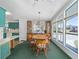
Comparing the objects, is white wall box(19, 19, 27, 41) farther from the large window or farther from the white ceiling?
the large window

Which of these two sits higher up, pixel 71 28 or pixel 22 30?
pixel 71 28

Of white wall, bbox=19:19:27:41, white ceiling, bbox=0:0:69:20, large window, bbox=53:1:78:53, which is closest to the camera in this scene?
large window, bbox=53:1:78:53

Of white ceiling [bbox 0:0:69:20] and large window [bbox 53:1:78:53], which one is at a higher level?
white ceiling [bbox 0:0:69:20]

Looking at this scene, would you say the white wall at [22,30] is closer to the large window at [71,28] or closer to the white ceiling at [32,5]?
the white ceiling at [32,5]

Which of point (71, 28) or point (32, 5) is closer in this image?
point (71, 28)

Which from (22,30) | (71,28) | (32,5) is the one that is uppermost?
(32,5)

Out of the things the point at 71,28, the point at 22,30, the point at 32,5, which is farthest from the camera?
the point at 22,30

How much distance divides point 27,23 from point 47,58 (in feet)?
35.9

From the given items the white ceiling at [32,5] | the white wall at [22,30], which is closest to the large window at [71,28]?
the white ceiling at [32,5]

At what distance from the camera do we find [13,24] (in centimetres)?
1755

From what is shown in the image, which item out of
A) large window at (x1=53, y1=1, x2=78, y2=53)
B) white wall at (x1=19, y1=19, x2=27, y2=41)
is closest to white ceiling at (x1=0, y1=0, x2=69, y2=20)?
large window at (x1=53, y1=1, x2=78, y2=53)

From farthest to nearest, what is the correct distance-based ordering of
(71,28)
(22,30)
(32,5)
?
(22,30) < (32,5) < (71,28)

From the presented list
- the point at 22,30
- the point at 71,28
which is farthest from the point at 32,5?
the point at 22,30

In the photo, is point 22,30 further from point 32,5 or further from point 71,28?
point 71,28
